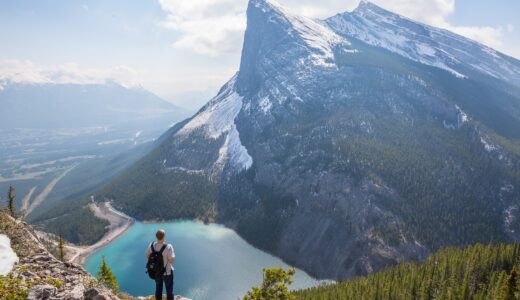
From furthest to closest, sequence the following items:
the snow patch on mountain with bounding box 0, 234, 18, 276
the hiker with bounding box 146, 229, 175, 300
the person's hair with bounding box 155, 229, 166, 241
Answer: the snow patch on mountain with bounding box 0, 234, 18, 276, the hiker with bounding box 146, 229, 175, 300, the person's hair with bounding box 155, 229, 166, 241

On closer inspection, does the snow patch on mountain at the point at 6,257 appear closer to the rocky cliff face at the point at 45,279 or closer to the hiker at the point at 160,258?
the rocky cliff face at the point at 45,279

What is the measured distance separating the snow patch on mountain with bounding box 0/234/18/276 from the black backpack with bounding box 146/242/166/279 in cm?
1452

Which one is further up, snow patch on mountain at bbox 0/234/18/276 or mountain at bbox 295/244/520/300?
snow patch on mountain at bbox 0/234/18/276

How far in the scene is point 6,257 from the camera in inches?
1485

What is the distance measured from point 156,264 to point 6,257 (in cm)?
1883

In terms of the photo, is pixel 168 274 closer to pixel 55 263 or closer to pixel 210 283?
pixel 55 263

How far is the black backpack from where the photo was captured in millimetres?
28016

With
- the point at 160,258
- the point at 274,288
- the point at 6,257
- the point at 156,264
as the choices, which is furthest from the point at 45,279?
the point at 274,288

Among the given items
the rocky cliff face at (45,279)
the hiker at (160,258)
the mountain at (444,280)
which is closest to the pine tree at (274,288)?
the rocky cliff face at (45,279)

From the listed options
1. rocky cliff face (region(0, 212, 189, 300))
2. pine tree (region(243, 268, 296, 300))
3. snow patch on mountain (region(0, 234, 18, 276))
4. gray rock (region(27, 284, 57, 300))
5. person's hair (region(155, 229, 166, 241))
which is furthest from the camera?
pine tree (region(243, 268, 296, 300))

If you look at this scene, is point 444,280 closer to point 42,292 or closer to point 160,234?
point 160,234

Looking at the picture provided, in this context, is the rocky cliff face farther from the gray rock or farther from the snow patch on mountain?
the snow patch on mountain

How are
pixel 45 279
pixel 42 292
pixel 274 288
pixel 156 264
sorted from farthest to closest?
pixel 274 288 < pixel 45 279 < pixel 42 292 < pixel 156 264

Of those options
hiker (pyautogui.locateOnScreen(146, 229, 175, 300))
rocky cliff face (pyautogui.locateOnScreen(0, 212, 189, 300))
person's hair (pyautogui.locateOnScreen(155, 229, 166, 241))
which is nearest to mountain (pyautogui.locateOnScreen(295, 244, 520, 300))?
rocky cliff face (pyautogui.locateOnScreen(0, 212, 189, 300))
